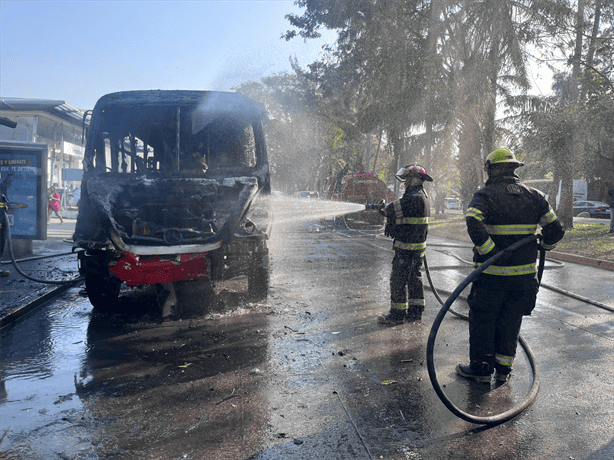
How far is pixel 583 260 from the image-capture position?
1090 cm

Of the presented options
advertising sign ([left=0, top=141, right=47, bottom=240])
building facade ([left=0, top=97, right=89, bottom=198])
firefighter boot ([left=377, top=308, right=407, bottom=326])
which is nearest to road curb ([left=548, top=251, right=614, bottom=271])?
firefighter boot ([left=377, top=308, right=407, bottom=326])

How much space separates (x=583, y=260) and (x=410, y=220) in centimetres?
746

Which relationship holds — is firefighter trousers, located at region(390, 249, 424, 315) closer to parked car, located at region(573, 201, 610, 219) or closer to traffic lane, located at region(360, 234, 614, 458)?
traffic lane, located at region(360, 234, 614, 458)

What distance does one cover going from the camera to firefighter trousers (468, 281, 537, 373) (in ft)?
12.4

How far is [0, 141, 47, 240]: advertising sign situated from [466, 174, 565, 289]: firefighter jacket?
9.57 meters

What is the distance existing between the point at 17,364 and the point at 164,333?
1364 mm

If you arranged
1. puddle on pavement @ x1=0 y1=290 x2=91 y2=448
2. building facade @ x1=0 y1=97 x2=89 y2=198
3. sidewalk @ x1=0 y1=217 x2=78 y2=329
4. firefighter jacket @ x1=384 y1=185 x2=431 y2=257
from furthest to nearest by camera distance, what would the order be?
1. building facade @ x1=0 y1=97 x2=89 y2=198
2. sidewalk @ x1=0 y1=217 x2=78 y2=329
3. firefighter jacket @ x1=384 y1=185 x2=431 y2=257
4. puddle on pavement @ x1=0 y1=290 x2=91 y2=448

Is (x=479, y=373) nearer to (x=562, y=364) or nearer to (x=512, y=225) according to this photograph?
(x=562, y=364)

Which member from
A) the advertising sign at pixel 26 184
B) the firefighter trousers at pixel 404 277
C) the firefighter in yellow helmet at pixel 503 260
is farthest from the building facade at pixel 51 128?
the firefighter in yellow helmet at pixel 503 260

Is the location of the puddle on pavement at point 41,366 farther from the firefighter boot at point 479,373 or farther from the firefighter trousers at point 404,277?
the firefighter trousers at point 404,277

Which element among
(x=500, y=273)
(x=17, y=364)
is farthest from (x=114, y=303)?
(x=500, y=273)

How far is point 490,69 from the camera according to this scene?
16.5m

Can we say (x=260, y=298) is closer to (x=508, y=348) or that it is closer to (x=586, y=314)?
(x=508, y=348)

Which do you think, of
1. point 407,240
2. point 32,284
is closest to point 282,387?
point 407,240
